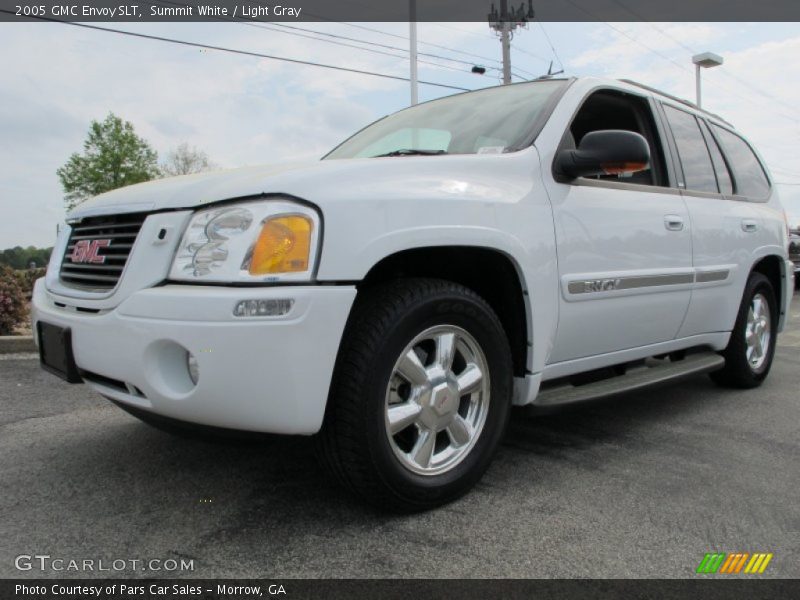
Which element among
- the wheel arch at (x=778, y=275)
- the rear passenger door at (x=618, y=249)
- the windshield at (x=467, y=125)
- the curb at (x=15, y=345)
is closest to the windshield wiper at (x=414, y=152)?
the windshield at (x=467, y=125)

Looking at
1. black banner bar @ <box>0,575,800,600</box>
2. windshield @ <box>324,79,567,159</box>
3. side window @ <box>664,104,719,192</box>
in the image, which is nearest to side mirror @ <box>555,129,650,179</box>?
windshield @ <box>324,79,567,159</box>

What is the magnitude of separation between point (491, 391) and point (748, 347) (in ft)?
9.14

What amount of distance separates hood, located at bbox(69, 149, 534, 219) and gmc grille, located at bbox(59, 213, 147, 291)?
0.04 metres

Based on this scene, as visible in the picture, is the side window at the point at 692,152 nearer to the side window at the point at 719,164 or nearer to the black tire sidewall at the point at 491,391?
the side window at the point at 719,164

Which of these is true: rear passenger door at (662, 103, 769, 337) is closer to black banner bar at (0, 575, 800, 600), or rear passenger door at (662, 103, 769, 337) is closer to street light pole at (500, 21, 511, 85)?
black banner bar at (0, 575, 800, 600)

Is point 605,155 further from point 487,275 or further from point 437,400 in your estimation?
point 437,400

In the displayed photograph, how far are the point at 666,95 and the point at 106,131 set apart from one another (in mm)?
39164

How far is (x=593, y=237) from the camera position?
2.83m

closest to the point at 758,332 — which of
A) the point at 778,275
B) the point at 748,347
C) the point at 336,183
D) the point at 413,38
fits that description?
the point at 748,347

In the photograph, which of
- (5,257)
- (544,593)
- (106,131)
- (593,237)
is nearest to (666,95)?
(593,237)

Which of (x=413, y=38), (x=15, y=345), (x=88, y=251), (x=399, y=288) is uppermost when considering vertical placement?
(x=413, y=38)

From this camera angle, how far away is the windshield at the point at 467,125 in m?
2.87

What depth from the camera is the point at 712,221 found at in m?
3.72

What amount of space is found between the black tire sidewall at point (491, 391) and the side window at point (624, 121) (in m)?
1.42
